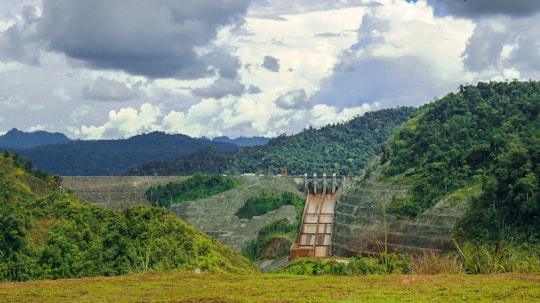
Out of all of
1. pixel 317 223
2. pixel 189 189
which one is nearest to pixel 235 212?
pixel 189 189

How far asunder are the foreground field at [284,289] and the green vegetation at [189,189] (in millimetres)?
93757

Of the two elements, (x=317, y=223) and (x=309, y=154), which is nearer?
(x=317, y=223)

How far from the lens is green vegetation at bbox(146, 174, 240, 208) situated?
12269 centimetres

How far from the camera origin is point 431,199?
63.4 metres

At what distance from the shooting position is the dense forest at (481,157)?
49.8 meters

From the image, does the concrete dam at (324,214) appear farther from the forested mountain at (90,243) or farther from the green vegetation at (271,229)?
the forested mountain at (90,243)

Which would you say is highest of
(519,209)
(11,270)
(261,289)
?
(519,209)

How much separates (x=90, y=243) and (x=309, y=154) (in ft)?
388

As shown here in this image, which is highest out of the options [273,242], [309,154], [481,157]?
[309,154]

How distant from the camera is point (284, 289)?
24.7m

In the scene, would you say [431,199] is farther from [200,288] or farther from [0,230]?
[200,288]

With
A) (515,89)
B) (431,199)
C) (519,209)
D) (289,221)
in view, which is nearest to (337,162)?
(289,221)

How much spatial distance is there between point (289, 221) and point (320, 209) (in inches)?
409

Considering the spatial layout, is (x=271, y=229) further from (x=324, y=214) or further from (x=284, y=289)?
(x=284, y=289)
